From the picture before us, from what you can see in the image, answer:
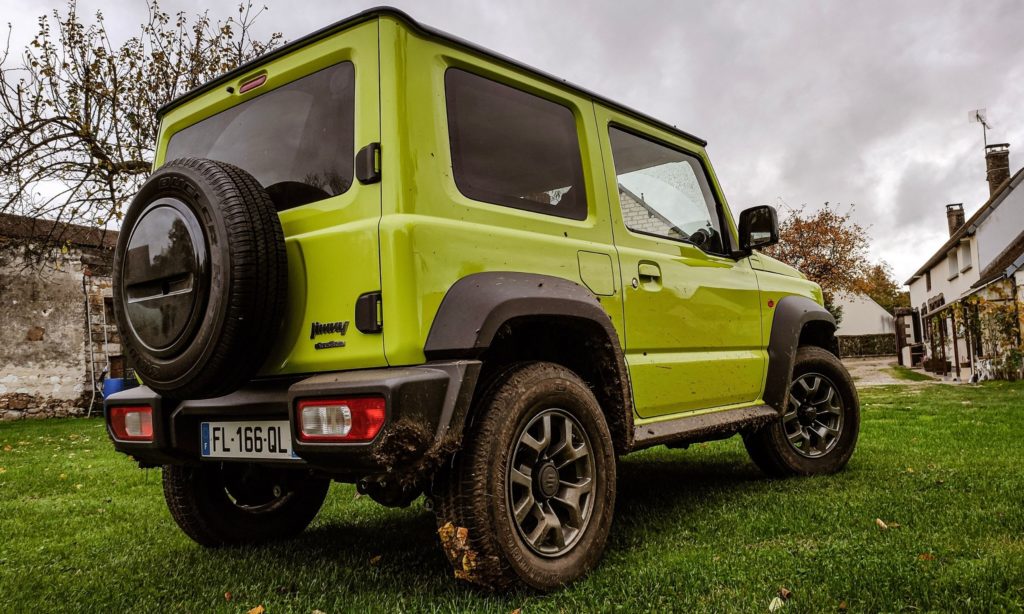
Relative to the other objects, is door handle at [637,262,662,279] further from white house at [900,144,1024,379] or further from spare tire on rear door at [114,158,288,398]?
white house at [900,144,1024,379]

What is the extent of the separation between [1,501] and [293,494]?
9.11 ft

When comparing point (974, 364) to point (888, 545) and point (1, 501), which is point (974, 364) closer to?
point (888, 545)

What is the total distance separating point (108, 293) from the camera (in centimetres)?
1576

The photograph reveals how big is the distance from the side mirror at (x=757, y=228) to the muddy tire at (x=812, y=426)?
815 mm

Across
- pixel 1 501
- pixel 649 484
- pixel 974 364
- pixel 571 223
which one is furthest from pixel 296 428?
pixel 974 364

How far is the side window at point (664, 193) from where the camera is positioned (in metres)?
3.48

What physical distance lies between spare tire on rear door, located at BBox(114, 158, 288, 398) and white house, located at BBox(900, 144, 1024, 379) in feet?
59.2

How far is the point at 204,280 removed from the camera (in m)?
2.35

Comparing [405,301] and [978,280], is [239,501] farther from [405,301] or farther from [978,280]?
[978,280]

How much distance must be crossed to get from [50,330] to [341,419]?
15.2 meters

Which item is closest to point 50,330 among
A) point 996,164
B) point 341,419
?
point 341,419

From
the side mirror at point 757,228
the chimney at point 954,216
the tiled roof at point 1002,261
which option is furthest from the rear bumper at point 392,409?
the chimney at point 954,216

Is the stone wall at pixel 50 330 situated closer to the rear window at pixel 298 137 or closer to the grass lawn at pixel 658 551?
the grass lawn at pixel 658 551

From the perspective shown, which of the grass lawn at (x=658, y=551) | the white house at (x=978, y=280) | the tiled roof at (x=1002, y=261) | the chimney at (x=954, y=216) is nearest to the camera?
the grass lawn at (x=658, y=551)
